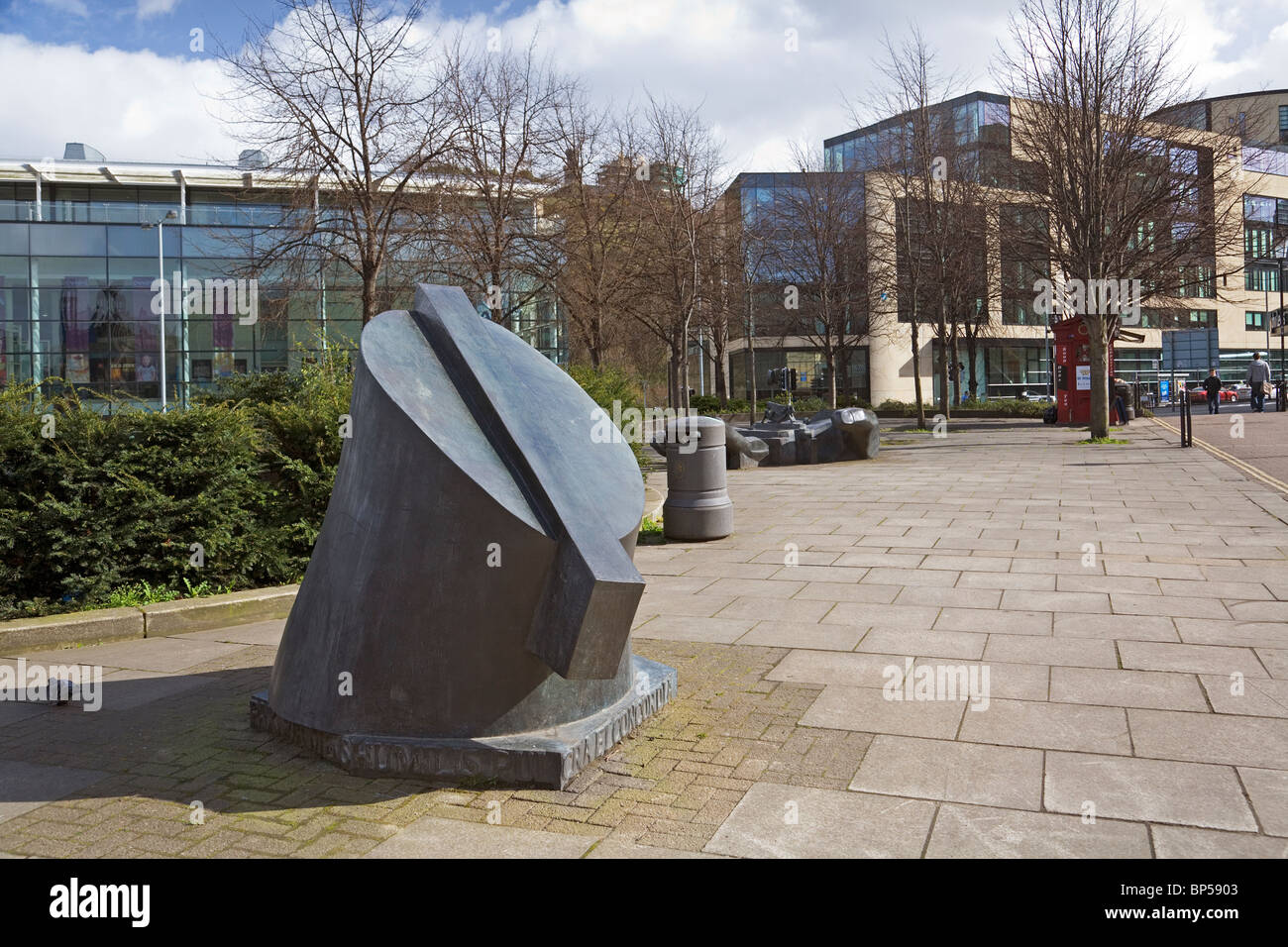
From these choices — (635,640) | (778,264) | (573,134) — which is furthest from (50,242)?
(635,640)

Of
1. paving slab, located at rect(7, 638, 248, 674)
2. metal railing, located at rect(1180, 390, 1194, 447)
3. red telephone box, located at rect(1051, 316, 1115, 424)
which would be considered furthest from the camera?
red telephone box, located at rect(1051, 316, 1115, 424)

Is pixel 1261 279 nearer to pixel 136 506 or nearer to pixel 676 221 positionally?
pixel 676 221

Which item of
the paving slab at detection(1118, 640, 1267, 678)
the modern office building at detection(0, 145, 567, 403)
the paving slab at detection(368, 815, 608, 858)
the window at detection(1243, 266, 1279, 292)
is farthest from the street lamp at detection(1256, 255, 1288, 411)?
the paving slab at detection(368, 815, 608, 858)

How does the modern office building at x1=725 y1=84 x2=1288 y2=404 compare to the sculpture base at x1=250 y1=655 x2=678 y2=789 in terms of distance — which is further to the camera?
the modern office building at x1=725 y1=84 x2=1288 y2=404

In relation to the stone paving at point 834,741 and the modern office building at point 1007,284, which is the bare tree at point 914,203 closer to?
the modern office building at point 1007,284

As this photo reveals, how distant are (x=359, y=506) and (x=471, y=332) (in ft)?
3.53

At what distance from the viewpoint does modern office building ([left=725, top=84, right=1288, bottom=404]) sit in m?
29.5

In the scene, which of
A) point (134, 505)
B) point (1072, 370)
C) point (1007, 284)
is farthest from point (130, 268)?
point (134, 505)

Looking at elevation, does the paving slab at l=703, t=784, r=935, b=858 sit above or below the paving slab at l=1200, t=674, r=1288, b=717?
below

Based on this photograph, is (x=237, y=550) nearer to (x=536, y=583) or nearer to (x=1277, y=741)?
(x=536, y=583)

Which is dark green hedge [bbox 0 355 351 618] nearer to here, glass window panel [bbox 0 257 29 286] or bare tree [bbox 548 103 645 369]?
bare tree [bbox 548 103 645 369]

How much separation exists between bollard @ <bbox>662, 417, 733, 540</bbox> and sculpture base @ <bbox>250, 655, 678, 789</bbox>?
A: 6313mm

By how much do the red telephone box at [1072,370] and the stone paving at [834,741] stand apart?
2124cm

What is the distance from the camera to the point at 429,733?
4098mm
